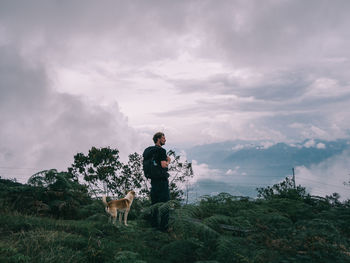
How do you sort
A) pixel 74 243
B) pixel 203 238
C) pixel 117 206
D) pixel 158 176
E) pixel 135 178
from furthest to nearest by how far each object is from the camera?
pixel 135 178 → pixel 117 206 → pixel 158 176 → pixel 74 243 → pixel 203 238

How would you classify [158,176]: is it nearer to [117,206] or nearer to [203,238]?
[117,206]

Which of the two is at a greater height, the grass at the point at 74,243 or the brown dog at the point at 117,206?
the brown dog at the point at 117,206

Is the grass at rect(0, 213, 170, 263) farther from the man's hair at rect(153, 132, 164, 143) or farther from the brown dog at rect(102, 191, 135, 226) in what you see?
the man's hair at rect(153, 132, 164, 143)

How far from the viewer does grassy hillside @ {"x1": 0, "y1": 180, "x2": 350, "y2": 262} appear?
12.8 ft

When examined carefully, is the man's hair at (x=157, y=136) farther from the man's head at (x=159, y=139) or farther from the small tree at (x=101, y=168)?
the small tree at (x=101, y=168)

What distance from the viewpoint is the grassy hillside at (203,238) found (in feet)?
12.8

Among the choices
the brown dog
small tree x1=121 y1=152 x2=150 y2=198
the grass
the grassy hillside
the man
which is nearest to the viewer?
the grassy hillside

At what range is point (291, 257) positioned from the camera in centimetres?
387

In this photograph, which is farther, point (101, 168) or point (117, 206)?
point (101, 168)

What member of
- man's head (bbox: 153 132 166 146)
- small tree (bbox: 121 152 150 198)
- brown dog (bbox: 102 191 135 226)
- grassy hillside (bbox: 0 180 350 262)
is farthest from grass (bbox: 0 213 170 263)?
small tree (bbox: 121 152 150 198)

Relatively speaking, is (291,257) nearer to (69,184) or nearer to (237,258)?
(237,258)

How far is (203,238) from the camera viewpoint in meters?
4.52

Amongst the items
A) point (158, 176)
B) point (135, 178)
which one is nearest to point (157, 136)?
point (158, 176)

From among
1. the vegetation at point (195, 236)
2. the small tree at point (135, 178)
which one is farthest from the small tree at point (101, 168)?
the vegetation at point (195, 236)
